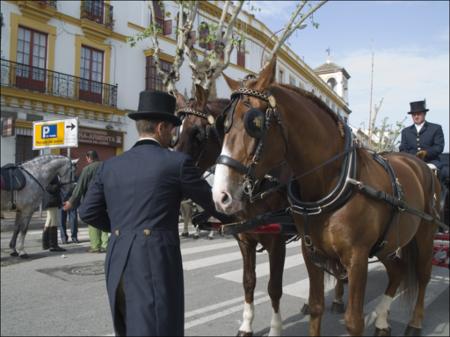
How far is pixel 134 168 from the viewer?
2.35 metres

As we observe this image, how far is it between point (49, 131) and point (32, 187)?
203 inches

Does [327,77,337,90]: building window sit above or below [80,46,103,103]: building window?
above

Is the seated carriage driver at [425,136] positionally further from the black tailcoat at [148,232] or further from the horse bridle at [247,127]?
the black tailcoat at [148,232]

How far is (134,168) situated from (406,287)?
3680 millimetres

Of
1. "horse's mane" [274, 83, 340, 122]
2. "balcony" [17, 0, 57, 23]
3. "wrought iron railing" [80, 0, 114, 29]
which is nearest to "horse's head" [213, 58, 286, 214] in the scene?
"horse's mane" [274, 83, 340, 122]

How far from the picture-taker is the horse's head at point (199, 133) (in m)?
3.88

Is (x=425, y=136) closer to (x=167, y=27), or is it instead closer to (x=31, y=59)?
(x=31, y=59)

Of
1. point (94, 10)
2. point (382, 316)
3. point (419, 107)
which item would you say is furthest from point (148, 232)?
point (94, 10)

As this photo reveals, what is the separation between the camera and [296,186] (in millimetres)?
3160

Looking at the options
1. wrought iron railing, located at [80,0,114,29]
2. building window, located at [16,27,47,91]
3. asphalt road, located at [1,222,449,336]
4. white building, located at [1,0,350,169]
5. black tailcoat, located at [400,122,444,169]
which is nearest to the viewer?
asphalt road, located at [1,222,449,336]

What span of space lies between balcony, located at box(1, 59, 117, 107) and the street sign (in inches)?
155

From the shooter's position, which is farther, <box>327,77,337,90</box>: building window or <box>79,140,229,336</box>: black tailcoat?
<box>327,77,337,90</box>: building window

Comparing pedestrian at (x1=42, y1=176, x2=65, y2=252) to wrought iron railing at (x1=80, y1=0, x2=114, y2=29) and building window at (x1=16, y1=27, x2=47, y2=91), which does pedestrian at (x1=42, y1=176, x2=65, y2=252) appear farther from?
wrought iron railing at (x1=80, y1=0, x2=114, y2=29)

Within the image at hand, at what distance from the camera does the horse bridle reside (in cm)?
245
